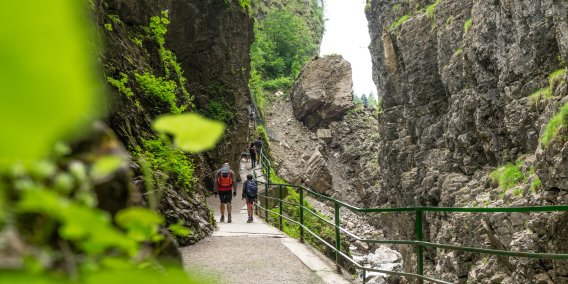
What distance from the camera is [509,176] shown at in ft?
54.6

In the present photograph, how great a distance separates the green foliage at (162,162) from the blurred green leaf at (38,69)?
24.3 ft

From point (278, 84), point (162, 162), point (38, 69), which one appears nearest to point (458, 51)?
point (162, 162)

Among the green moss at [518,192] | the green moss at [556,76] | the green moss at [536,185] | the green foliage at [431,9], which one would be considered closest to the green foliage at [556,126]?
the green moss at [536,185]

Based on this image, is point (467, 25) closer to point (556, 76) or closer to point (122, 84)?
point (556, 76)

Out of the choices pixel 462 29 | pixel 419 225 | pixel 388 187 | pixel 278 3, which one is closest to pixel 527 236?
pixel 419 225

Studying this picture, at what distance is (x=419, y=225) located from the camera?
459 centimetres

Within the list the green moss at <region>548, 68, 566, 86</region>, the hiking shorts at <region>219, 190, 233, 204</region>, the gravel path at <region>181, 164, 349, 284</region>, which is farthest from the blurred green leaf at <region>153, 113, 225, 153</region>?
the green moss at <region>548, 68, 566, 86</region>

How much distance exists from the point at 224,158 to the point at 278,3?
38.3 metres

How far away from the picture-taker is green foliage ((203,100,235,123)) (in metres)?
19.0

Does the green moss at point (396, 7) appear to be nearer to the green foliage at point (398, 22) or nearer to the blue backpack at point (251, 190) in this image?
the green foliage at point (398, 22)

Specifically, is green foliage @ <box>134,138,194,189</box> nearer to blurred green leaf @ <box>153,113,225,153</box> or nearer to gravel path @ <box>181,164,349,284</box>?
gravel path @ <box>181,164,349,284</box>

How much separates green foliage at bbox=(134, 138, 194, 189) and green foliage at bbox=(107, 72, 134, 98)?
3.71ft

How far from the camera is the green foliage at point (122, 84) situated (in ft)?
28.9

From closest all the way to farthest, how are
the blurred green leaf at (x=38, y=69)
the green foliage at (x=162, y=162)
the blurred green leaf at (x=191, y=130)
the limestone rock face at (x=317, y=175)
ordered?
the blurred green leaf at (x=38, y=69)
the blurred green leaf at (x=191, y=130)
the green foliage at (x=162, y=162)
the limestone rock face at (x=317, y=175)
